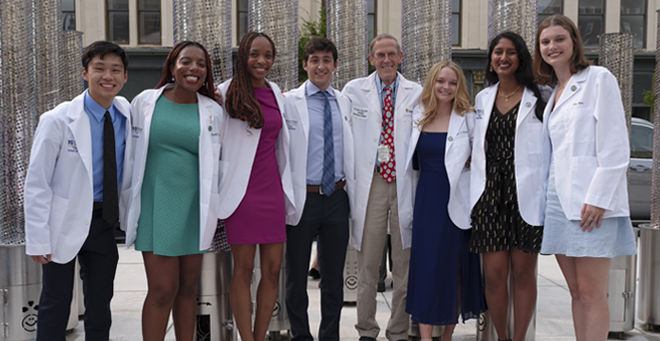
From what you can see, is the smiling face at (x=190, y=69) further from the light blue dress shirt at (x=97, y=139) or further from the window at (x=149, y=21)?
the window at (x=149, y=21)

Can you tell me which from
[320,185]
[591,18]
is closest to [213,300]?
[320,185]

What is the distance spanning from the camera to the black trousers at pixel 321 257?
11.7 ft

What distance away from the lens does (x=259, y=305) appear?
136 inches

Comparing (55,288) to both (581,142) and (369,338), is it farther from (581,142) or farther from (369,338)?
(581,142)

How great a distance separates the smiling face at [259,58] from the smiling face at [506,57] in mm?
1502

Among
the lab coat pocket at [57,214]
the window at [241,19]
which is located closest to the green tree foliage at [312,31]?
the window at [241,19]

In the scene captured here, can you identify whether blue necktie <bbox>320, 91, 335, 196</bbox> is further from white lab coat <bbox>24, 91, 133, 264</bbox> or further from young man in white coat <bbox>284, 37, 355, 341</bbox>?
white lab coat <bbox>24, 91, 133, 264</bbox>

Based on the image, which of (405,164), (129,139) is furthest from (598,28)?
(129,139)

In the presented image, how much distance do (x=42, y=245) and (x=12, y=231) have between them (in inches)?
46.8

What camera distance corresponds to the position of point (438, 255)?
354 centimetres

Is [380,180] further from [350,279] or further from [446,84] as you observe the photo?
[350,279]

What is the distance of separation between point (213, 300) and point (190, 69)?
160 cm

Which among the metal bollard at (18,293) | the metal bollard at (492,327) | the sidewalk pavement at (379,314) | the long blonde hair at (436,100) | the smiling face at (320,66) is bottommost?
the sidewalk pavement at (379,314)

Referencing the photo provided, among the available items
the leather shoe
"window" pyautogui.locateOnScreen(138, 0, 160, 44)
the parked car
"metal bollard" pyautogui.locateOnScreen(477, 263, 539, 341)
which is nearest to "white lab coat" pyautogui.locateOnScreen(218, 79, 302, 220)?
"metal bollard" pyautogui.locateOnScreen(477, 263, 539, 341)
